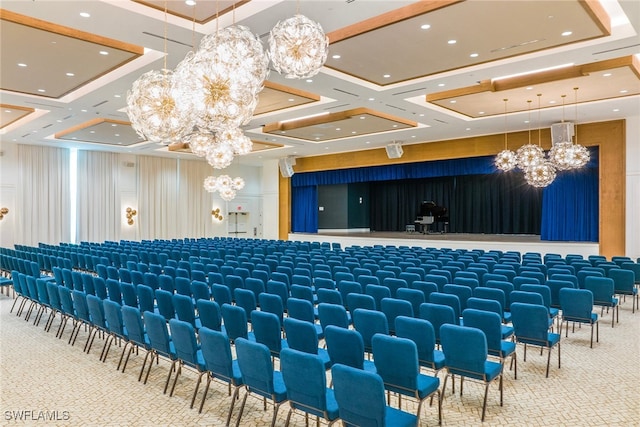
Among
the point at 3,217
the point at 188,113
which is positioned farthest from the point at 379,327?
the point at 3,217

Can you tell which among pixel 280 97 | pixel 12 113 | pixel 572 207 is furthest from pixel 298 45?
pixel 572 207

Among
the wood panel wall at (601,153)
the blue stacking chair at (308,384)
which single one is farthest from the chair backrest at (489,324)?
the wood panel wall at (601,153)

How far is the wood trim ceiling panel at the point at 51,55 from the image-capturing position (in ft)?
21.7

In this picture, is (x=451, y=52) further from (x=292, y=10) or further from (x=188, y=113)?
(x=188, y=113)

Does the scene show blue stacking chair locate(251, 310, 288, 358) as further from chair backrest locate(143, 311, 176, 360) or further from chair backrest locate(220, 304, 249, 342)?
chair backrest locate(143, 311, 176, 360)

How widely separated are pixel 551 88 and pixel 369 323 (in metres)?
8.30

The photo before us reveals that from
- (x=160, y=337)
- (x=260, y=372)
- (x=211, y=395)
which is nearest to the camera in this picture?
(x=260, y=372)

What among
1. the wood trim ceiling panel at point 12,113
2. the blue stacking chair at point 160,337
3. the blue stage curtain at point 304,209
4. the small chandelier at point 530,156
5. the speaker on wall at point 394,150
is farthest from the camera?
the blue stage curtain at point 304,209

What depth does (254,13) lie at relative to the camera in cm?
607

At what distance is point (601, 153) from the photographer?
44.2 ft

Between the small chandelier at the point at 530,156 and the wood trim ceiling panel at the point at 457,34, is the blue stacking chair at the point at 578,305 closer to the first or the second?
the wood trim ceiling panel at the point at 457,34

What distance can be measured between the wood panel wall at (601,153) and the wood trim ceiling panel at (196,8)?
1182 cm

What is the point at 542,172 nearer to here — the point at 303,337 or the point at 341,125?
the point at 341,125

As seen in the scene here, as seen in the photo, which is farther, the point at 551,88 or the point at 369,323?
the point at 551,88
